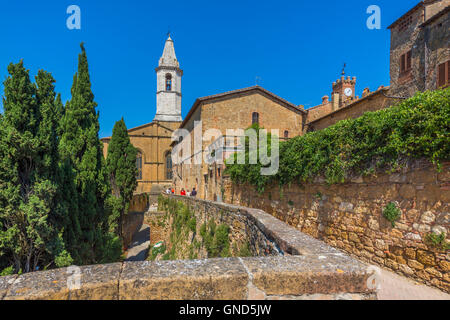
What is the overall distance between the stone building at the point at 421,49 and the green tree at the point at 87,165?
14.3 m

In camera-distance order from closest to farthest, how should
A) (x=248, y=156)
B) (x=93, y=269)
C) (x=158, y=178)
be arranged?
(x=93, y=269)
(x=248, y=156)
(x=158, y=178)

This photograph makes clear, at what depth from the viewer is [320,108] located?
22891 mm

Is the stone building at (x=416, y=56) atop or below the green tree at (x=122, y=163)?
atop

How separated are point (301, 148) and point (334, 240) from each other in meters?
2.60

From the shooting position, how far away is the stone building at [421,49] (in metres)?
10.5

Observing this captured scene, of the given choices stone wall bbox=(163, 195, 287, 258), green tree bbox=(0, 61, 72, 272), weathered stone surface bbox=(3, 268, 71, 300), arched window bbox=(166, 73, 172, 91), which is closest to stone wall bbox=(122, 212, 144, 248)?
stone wall bbox=(163, 195, 287, 258)

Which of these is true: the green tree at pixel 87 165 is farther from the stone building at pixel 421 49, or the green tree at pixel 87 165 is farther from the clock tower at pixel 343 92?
the clock tower at pixel 343 92

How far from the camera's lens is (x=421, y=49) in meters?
11.9

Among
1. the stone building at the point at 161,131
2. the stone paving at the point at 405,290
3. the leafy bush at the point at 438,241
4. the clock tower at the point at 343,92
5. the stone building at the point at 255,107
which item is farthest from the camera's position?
the stone building at the point at 161,131

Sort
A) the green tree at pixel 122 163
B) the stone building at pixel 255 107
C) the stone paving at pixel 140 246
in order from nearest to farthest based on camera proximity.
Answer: the stone building at pixel 255 107 < the stone paving at pixel 140 246 < the green tree at pixel 122 163

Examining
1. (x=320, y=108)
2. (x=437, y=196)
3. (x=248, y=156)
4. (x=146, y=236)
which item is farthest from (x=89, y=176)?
(x=320, y=108)

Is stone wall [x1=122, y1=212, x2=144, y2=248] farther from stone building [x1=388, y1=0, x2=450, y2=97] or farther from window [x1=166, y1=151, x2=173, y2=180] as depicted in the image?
stone building [x1=388, y1=0, x2=450, y2=97]

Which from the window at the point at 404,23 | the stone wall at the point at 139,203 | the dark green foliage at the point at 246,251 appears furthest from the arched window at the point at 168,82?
the dark green foliage at the point at 246,251
